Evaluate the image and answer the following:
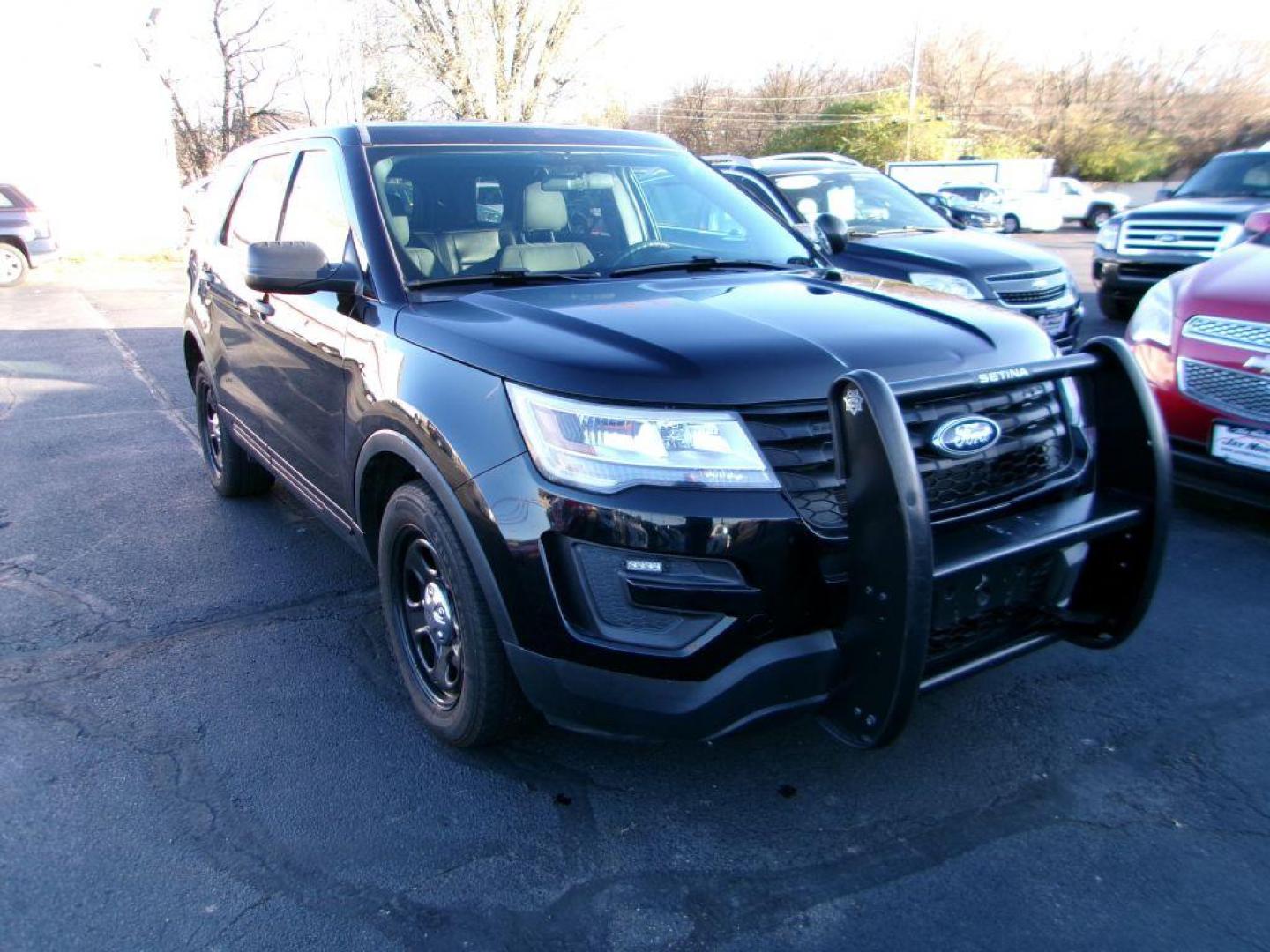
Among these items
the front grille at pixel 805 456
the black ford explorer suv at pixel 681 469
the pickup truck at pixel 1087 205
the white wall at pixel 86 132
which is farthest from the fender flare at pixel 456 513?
the pickup truck at pixel 1087 205

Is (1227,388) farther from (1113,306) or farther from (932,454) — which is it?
(1113,306)

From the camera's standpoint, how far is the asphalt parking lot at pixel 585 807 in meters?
2.39

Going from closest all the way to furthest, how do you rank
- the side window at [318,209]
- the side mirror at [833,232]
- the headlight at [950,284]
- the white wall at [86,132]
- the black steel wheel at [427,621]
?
the black steel wheel at [427,621] → the side window at [318,209] → the side mirror at [833,232] → the headlight at [950,284] → the white wall at [86,132]

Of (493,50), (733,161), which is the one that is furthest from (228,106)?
(733,161)

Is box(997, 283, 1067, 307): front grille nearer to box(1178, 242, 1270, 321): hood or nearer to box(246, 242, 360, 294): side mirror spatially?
box(1178, 242, 1270, 321): hood

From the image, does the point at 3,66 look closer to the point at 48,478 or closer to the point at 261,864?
the point at 48,478

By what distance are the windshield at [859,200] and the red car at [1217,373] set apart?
3.61 m

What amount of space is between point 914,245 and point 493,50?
2542cm

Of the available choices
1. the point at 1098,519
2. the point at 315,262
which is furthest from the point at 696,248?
the point at 1098,519

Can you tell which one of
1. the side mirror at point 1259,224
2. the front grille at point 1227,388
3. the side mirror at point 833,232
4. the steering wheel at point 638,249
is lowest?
the front grille at point 1227,388

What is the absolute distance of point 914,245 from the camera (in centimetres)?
759

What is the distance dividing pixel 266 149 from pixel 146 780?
297cm

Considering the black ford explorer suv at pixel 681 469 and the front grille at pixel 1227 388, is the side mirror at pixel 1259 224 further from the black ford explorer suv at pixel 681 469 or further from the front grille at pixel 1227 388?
the black ford explorer suv at pixel 681 469

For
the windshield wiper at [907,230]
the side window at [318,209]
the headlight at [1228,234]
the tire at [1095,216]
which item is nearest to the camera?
the side window at [318,209]
